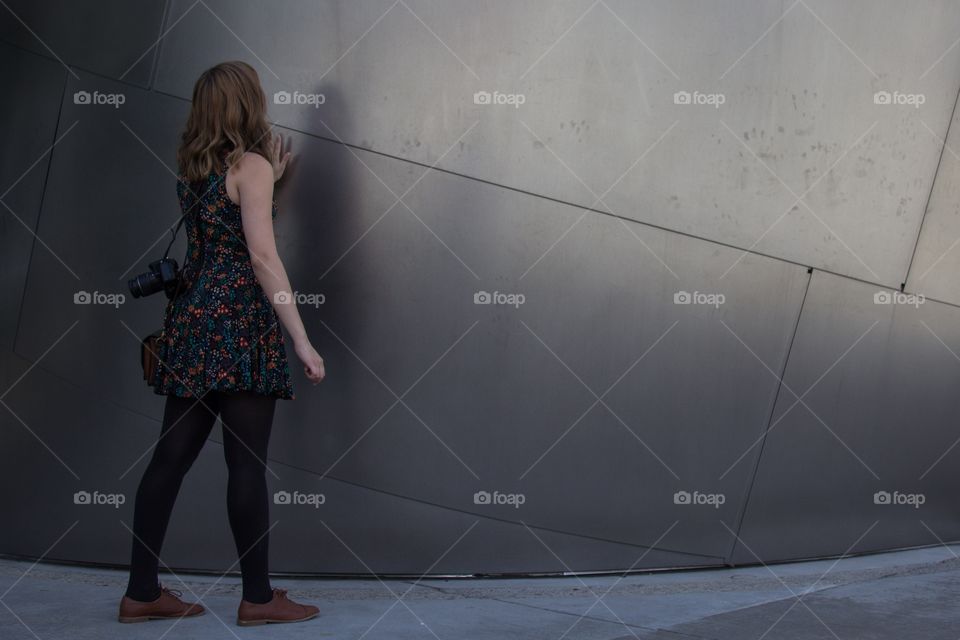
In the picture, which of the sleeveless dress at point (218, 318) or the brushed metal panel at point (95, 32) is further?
the brushed metal panel at point (95, 32)

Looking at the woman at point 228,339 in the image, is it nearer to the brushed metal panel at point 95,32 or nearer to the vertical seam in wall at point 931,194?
the brushed metal panel at point 95,32

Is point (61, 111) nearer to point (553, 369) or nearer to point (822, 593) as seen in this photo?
point (553, 369)

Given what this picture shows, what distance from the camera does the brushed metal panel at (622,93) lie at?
12.5 ft

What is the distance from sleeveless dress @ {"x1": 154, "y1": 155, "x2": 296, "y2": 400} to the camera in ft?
10.5

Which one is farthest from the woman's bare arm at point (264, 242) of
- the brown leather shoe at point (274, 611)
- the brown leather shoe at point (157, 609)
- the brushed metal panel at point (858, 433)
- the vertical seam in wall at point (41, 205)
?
the brushed metal panel at point (858, 433)

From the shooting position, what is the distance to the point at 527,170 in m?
3.84

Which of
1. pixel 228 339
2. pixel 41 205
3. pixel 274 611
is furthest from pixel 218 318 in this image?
pixel 41 205

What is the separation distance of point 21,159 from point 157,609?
1.83 meters

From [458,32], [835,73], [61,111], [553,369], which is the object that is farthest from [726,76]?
[61,111]

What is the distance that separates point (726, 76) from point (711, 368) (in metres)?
1.08

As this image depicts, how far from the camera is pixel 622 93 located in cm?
389

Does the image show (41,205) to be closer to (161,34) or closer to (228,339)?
(161,34)

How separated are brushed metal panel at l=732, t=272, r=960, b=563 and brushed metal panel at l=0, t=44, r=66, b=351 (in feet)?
9.51

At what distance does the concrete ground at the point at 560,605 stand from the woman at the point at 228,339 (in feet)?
0.63
